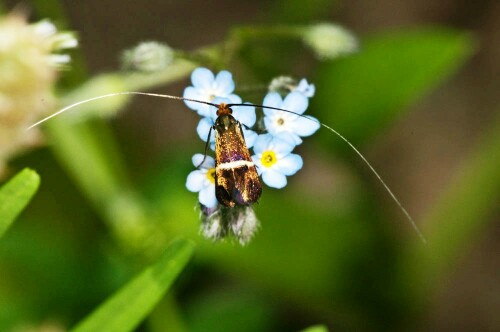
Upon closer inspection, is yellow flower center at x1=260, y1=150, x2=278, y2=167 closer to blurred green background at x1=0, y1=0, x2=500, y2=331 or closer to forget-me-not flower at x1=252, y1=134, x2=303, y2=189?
forget-me-not flower at x1=252, y1=134, x2=303, y2=189

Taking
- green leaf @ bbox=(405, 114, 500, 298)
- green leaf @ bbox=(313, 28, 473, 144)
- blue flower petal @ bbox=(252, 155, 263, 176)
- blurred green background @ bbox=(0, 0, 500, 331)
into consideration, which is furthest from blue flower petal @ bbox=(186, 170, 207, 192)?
green leaf @ bbox=(405, 114, 500, 298)

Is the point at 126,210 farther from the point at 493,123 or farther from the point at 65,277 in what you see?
the point at 493,123

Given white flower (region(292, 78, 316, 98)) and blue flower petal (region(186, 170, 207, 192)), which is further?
white flower (region(292, 78, 316, 98))

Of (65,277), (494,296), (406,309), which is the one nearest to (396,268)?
(406,309)

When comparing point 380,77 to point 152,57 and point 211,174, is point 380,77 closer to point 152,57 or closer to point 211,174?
point 152,57

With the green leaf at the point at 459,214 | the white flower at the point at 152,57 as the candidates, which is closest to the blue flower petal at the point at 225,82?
the white flower at the point at 152,57

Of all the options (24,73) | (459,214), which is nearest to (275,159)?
(24,73)
